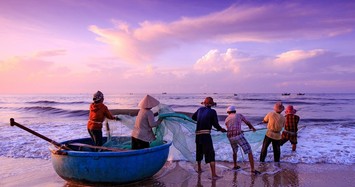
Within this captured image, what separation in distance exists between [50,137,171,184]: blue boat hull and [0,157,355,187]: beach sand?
472 millimetres

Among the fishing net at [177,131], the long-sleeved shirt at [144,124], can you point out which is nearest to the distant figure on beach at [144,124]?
the long-sleeved shirt at [144,124]

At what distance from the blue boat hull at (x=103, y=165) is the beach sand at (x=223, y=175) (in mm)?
472

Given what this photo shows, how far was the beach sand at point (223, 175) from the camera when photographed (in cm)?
629

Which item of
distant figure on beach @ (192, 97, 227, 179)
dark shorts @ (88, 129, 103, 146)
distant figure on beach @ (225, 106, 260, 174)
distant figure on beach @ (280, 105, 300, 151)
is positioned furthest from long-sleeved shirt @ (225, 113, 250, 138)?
dark shorts @ (88, 129, 103, 146)

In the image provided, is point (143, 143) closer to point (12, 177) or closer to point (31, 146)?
point (12, 177)

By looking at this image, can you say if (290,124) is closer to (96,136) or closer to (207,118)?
(207,118)

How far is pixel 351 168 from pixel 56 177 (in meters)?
6.89

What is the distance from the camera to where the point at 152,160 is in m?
5.87

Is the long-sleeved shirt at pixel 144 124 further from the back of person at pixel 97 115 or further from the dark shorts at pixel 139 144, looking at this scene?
the back of person at pixel 97 115

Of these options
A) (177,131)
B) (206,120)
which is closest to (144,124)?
(177,131)

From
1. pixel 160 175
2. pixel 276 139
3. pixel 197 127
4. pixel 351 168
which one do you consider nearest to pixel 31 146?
pixel 160 175

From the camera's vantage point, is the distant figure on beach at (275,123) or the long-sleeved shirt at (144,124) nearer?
the long-sleeved shirt at (144,124)

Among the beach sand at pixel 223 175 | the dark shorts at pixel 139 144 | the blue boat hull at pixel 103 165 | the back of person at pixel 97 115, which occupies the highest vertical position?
the back of person at pixel 97 115

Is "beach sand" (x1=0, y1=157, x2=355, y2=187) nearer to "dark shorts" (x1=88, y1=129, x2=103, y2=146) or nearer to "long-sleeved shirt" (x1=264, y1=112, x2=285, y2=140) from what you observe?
"long-sleeved shirt" (x1=264, y1=112, x2=285, y2=140)
